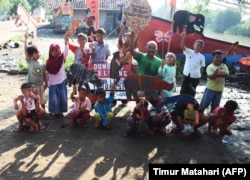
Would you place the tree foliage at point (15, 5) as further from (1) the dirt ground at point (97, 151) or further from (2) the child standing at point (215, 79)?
(2) the child standing at point (215, 79)

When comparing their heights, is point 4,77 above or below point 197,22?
below

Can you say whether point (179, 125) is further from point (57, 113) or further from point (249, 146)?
point (57, 113)

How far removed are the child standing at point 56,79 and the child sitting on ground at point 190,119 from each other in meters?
2.37

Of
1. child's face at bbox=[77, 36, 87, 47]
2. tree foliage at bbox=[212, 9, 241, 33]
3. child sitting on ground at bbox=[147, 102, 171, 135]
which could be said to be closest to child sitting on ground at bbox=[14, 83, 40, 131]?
child's face at bbox=[77, 36, 87, 47]

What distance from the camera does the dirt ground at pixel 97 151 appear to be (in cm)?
387

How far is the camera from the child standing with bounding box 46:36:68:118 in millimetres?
5305

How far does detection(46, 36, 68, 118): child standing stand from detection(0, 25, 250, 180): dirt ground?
26 centimetres

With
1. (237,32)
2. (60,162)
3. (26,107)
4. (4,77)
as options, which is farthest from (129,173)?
(237,32)

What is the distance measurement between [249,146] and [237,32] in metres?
41.3

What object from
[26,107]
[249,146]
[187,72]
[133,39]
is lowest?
[249,146]

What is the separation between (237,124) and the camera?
589 cm

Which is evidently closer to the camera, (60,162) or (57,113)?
(60,162)

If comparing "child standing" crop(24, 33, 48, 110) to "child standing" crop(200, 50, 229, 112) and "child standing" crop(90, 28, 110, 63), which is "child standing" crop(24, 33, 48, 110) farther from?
"child standing" crop(200, 50, 229, 112)

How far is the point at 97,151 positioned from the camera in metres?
4.46
